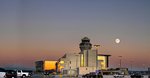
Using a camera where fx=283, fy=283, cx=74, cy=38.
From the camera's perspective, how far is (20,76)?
79.8 meters

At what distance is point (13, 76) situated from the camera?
2862 inches

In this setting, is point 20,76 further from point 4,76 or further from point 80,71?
point 80,71

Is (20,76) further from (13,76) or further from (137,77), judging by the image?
(137,77)

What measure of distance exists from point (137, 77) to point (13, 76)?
4141 centimetres

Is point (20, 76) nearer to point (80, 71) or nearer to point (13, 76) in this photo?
point (13, 76)

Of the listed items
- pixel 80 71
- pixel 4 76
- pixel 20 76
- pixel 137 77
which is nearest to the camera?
pixel 4 76

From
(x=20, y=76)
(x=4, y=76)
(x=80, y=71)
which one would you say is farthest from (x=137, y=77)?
(x=80, y=71)

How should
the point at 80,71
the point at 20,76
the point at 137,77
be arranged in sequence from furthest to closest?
the point at 80,71
the point at 137,77
the point at 20,76

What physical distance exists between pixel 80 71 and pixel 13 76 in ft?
423

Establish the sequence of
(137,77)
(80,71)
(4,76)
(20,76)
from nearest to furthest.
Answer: (4,76)
(20,76)
(137,77)
(80,71)

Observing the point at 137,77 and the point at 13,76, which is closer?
the point at 13,76

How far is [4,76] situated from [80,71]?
428 feet

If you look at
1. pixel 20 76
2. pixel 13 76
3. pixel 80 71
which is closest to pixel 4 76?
pixel 13 76

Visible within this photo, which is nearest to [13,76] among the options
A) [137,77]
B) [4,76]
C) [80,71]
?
[4,76]
